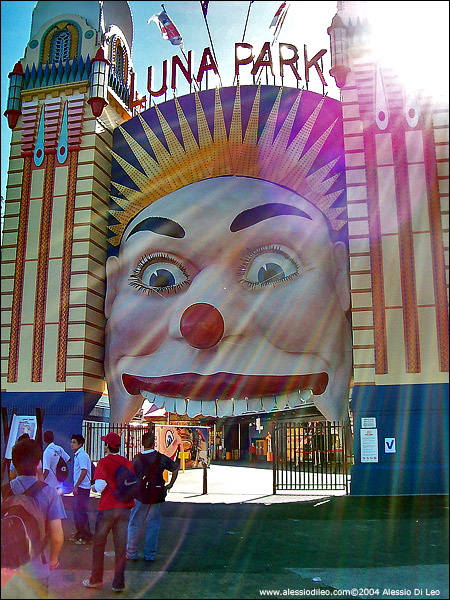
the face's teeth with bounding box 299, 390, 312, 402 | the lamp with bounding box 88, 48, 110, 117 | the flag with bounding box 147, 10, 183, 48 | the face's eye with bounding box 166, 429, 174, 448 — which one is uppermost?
the flag with bounding box 147, 10, 183, 48

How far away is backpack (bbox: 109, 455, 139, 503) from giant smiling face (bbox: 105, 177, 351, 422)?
428cm

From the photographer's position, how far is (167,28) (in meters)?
13.8

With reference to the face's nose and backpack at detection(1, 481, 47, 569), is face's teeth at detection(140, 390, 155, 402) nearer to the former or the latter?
the face's nose

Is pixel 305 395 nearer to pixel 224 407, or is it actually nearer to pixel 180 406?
pixel 224 407

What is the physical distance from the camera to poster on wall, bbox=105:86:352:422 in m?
10.8

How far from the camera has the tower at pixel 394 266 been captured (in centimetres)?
1028

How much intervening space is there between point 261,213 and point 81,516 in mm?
5930

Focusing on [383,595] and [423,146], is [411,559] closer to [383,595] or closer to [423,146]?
[383,595]

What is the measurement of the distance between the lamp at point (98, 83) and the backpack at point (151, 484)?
26.6 ft

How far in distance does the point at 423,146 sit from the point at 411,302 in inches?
116

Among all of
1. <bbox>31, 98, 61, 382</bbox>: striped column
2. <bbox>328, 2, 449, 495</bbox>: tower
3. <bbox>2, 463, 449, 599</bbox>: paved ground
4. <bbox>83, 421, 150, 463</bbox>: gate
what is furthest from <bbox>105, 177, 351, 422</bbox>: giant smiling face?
<bbox>2, 463, 449, 599</bbox>: paved ground

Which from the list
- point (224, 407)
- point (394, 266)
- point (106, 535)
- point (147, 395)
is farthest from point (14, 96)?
point (106, 535)

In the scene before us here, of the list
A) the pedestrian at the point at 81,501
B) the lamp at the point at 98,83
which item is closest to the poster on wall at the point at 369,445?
the pedestrian at the point at 81,501

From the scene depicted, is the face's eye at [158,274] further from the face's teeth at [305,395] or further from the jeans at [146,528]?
the jeans at [146,528]
